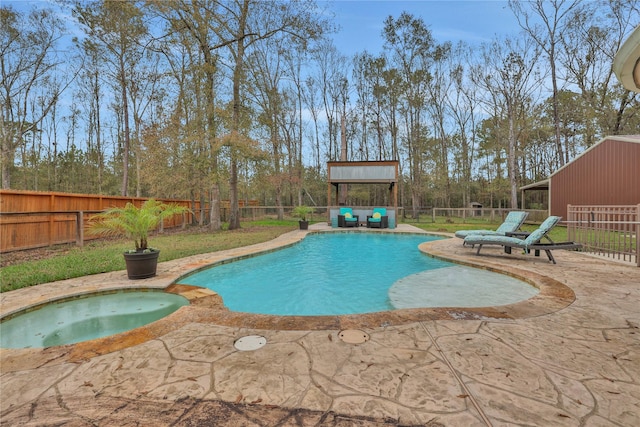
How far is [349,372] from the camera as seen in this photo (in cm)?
188

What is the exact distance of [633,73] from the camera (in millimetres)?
1918

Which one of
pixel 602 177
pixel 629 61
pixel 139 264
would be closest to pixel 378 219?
pixel 602 177

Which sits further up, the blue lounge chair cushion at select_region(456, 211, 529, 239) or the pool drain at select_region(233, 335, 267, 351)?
the blue lounge chair cushion at select_region(456, 211, 529, 239)

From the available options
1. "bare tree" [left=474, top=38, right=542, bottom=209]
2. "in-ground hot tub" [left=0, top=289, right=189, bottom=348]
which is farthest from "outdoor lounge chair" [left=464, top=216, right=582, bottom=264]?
"bare tree" [left=474, top=38, right=542, bottom=209]

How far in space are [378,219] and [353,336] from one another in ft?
36.0

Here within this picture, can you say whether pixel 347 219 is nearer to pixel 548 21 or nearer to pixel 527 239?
pixel 527 239

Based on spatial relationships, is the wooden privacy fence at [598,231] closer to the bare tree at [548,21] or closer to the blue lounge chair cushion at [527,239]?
the blue lounge chair cushion at [527,239]

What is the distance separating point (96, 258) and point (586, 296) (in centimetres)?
838

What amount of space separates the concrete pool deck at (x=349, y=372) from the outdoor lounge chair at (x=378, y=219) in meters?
9.69

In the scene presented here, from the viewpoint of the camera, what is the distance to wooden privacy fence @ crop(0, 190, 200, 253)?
6488 mm

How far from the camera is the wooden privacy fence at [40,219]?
255 inches

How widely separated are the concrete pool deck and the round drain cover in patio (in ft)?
0.19

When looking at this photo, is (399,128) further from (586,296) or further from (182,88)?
(586,296)

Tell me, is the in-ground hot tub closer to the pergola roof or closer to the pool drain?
the pool drain
